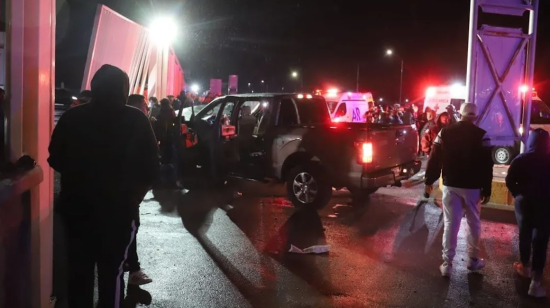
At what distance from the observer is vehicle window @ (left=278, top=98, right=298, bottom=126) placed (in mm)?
9250

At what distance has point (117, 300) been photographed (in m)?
3.33

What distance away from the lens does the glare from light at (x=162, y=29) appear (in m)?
16.6

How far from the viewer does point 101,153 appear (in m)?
3.17

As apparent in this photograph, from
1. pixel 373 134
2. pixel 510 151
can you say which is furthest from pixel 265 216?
pixel 510 151

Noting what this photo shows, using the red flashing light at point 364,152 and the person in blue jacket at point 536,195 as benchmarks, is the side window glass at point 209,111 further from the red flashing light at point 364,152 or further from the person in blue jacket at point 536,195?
the person in blue jacket at point 536,195

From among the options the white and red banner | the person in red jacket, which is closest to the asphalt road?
the person in red jacket

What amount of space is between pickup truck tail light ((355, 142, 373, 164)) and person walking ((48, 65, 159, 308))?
16.8 feet

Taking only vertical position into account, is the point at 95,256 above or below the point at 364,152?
below

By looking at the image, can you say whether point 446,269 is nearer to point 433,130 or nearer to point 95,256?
point 95,256

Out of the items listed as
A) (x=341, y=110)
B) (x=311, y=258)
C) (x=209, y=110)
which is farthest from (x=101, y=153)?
(x=341, y=110)

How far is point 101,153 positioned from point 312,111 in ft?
22.4

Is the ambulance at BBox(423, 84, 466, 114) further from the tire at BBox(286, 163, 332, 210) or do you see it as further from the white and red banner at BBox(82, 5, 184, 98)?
the tire at BBox(286, 163, 332, 210)

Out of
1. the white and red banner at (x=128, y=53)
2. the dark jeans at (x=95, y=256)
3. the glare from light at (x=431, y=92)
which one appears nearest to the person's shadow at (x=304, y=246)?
the dark jeans at (x=95, y=256)

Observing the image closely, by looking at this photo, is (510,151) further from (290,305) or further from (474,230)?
(290,305)
